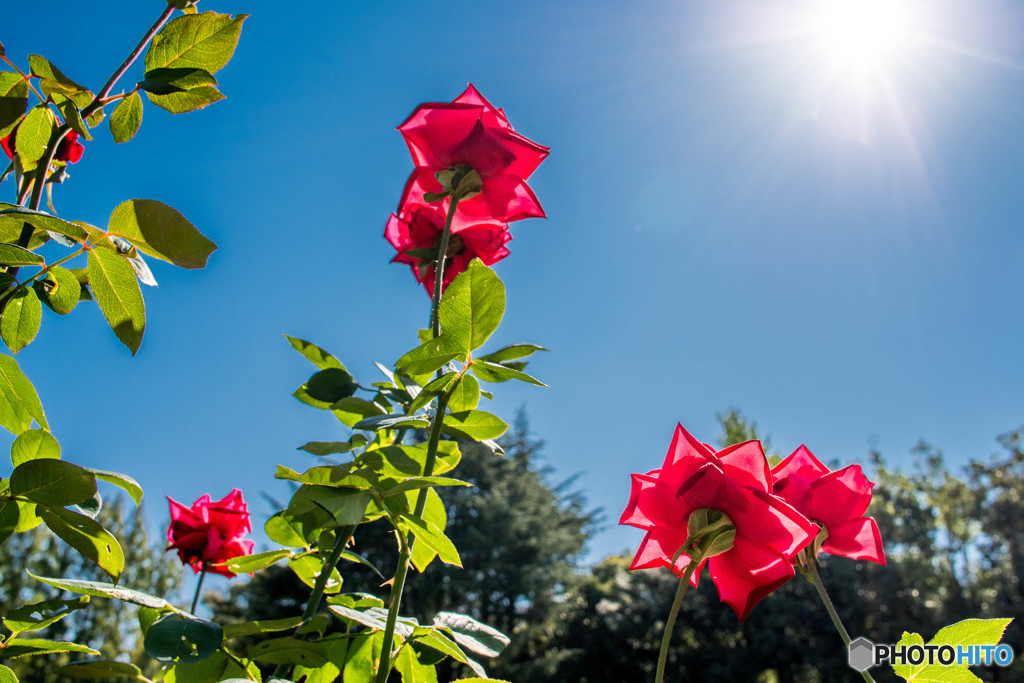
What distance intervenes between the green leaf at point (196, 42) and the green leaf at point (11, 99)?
0.10 meters

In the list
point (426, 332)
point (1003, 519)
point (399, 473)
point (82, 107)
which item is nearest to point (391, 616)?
point (399, 473)

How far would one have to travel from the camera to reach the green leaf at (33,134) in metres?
0.53

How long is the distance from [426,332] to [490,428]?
15 centimetres

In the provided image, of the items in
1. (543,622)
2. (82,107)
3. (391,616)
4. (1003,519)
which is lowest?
(391,616)

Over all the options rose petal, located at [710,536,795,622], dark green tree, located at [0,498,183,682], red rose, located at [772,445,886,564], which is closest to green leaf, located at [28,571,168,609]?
rose petal, located at [710,536,795,622]

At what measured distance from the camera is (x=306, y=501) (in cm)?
51

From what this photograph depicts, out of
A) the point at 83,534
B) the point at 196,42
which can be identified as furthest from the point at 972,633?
the point at 196,42

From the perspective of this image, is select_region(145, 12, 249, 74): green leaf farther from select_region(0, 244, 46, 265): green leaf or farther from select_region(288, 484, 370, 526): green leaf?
select_region(288, 484, 370, 526): green leaf

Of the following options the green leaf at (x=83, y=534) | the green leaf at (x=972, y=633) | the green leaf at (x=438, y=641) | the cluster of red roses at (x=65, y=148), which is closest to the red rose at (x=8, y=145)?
the cluster of red roses at (x=65, y=148)

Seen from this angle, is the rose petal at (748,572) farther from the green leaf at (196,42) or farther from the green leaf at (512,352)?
the green leaf at (196,42)

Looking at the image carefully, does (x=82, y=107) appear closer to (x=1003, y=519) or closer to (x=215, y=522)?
(x=215, y=522)

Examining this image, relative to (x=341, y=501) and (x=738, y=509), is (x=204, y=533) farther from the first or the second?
(x=738, y=509)

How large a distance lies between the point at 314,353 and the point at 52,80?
312mm

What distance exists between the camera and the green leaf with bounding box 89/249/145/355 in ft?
1.43
